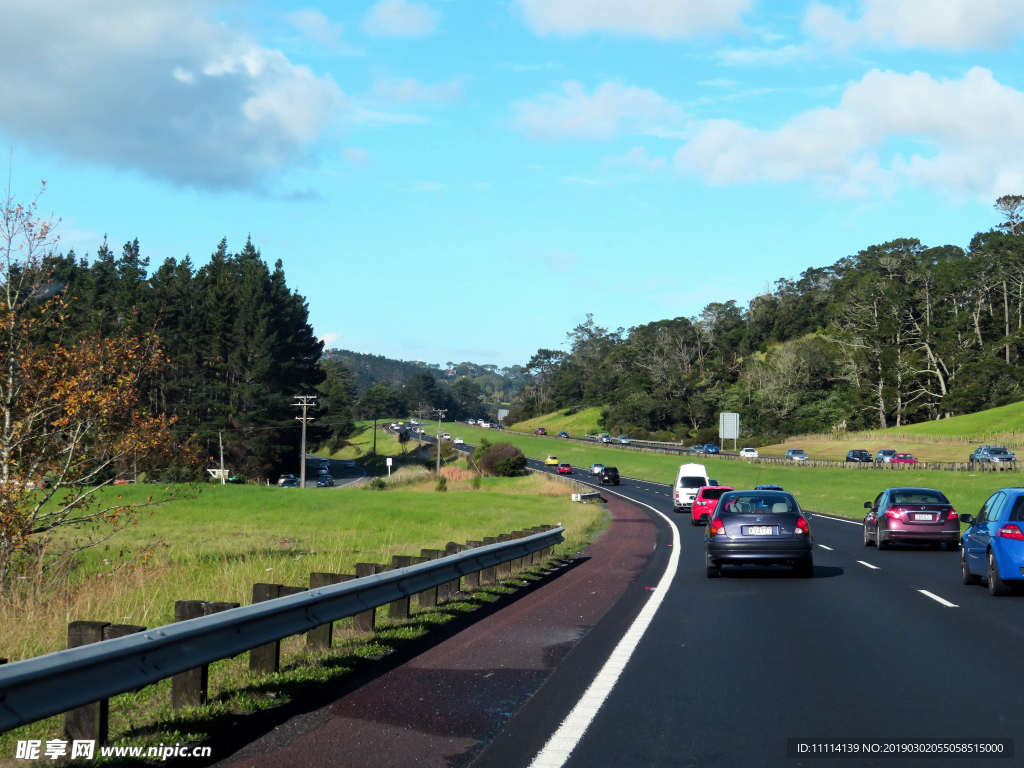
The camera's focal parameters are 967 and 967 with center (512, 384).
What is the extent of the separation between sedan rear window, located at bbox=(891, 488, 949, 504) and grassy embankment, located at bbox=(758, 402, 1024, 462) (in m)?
63.5

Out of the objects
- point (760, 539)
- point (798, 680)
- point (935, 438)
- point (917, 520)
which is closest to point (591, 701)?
point (798, 680)

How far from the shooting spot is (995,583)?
13719 millimetres

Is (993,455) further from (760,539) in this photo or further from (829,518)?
(760,539)

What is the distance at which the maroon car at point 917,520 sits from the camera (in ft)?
74.3

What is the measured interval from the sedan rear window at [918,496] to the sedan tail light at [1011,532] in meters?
9.90

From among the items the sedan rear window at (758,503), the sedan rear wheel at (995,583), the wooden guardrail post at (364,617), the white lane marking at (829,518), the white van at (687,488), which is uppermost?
the sedan rear window at (758,503)

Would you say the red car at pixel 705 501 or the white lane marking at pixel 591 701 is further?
the red car at pixel 705 501

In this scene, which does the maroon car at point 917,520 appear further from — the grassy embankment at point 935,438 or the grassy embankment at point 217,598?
the grassy embankment at point 935,438

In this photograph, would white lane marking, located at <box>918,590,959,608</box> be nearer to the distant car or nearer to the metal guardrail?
the metal guardrail

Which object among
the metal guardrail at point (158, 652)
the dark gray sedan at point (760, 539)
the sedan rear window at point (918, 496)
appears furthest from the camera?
the sedan rear window at point (918, 496)

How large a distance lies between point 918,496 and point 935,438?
267 ft

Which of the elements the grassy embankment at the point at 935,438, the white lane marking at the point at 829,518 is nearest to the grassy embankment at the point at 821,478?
the white lane marking at the point at 829,518

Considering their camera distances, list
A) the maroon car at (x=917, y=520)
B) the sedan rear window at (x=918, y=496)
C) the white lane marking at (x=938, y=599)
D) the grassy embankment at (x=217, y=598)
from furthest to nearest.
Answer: the sedan rear window at (x=918, y=496)
the maroon car at (x=917, y=520)
the white lane marking at (x=938, y=599)
the grassy embankment at (x=217, y=598)

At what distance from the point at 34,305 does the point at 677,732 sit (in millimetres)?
13662
